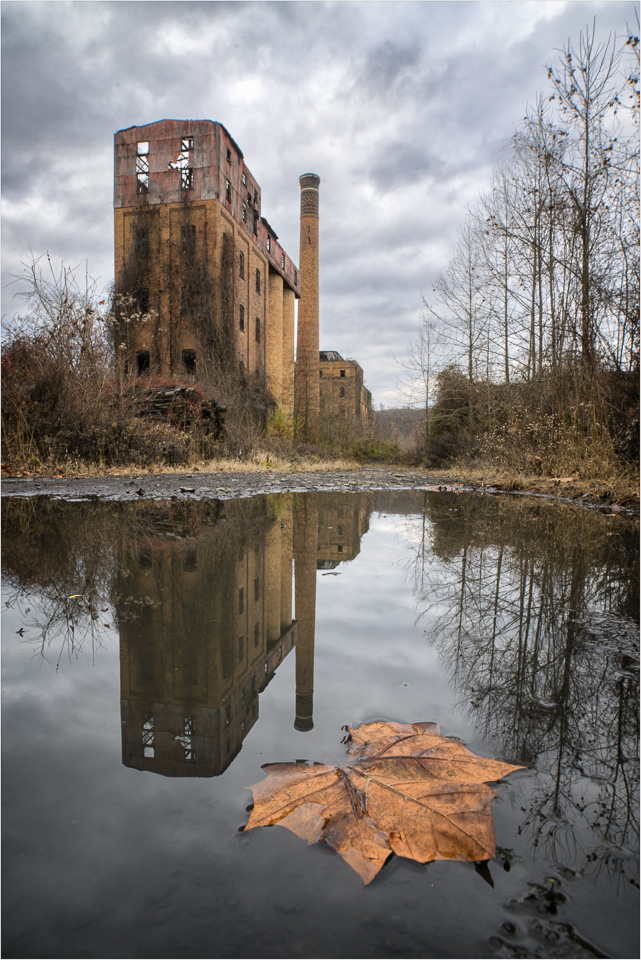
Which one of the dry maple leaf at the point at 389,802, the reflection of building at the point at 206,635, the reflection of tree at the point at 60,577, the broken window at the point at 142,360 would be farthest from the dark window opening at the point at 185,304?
the dry maple leaf at the point at 389,802

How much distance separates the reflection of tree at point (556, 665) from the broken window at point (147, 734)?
82 centimetres

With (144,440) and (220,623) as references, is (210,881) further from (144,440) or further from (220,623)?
(144,440)

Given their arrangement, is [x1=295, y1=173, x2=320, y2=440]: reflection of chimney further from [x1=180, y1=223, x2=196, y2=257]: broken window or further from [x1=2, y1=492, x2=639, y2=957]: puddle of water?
[x1=2, y1=492, x2=639, y2=957]: puddle of water

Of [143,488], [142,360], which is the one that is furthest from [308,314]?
[143,488]

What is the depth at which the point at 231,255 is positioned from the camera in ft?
84.3

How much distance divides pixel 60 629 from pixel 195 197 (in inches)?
1038

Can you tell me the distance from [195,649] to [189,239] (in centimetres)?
2605

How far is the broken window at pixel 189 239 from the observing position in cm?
2441

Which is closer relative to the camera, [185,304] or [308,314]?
[185,304]

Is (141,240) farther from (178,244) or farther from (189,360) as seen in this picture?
(189,360)

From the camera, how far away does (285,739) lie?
4.16 feet

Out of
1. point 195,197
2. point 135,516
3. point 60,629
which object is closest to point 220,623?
point 60,629

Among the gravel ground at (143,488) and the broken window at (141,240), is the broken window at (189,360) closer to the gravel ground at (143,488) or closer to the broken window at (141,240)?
the broken window at (141,240)

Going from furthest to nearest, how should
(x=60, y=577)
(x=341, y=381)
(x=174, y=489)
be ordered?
(x=341, y=381)
(x=174, y=489)
(x=60, y=577)
